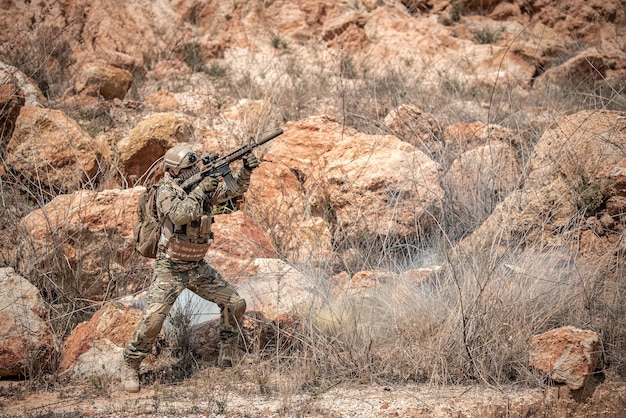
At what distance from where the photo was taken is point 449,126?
23.3 ft

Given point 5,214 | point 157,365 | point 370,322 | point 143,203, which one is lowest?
point 157,365

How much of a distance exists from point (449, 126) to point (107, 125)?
12.7 ft

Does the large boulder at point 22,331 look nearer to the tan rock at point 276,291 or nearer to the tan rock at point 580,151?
the tan rock at point 276,291

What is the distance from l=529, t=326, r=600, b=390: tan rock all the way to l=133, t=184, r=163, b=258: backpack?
2309mm

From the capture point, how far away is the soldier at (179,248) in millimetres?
3879

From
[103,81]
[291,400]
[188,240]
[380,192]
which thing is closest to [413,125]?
[380,192]

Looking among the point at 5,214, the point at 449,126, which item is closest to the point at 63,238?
the point at 5,214

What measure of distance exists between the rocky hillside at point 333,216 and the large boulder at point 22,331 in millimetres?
13

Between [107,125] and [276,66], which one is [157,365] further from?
[276,66]

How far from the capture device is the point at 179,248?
392 centimetres

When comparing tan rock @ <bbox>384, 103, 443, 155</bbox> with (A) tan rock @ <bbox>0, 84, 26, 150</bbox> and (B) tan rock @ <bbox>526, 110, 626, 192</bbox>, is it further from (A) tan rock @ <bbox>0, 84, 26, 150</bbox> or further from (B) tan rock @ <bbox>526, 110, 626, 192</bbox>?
(A) tan rock @ <bbox>0, 84, 26, 150</bbox>

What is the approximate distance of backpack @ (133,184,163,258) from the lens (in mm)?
4016

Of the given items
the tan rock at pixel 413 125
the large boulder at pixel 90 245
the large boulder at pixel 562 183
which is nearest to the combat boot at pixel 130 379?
the large boulder at pixel 90 245

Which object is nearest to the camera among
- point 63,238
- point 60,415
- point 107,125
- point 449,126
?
point 60,415
